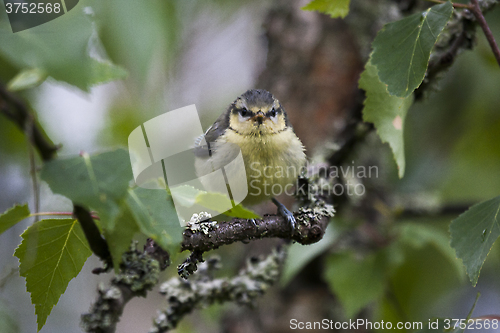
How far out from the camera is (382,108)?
4.57ft

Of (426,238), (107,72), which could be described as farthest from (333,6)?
(426,238)

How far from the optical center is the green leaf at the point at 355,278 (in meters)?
2.00

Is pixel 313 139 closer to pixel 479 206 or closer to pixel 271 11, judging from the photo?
pixel 271 11

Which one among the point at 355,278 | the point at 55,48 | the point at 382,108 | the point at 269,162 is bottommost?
the point at 355,278

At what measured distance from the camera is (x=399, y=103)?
1368 millimetres

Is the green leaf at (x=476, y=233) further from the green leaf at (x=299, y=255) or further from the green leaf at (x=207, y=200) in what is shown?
the green leaf at (x=299, y=255)

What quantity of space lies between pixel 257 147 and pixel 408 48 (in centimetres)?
75

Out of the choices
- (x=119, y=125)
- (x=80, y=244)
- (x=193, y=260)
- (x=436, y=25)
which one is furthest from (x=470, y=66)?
(x=80, y=244)

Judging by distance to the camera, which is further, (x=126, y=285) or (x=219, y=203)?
(x=126, y=285)

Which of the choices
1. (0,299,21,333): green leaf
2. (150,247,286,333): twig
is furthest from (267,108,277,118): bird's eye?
(0,299,21,333): green leaf

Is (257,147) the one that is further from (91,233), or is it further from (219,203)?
(91,233)

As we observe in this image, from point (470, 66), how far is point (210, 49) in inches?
77.6

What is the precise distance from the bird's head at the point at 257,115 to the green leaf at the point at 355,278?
843 mm

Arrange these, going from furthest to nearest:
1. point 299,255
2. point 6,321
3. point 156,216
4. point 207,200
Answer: point 299,255 < point 6,321 < point 207,200 < point 156,216
